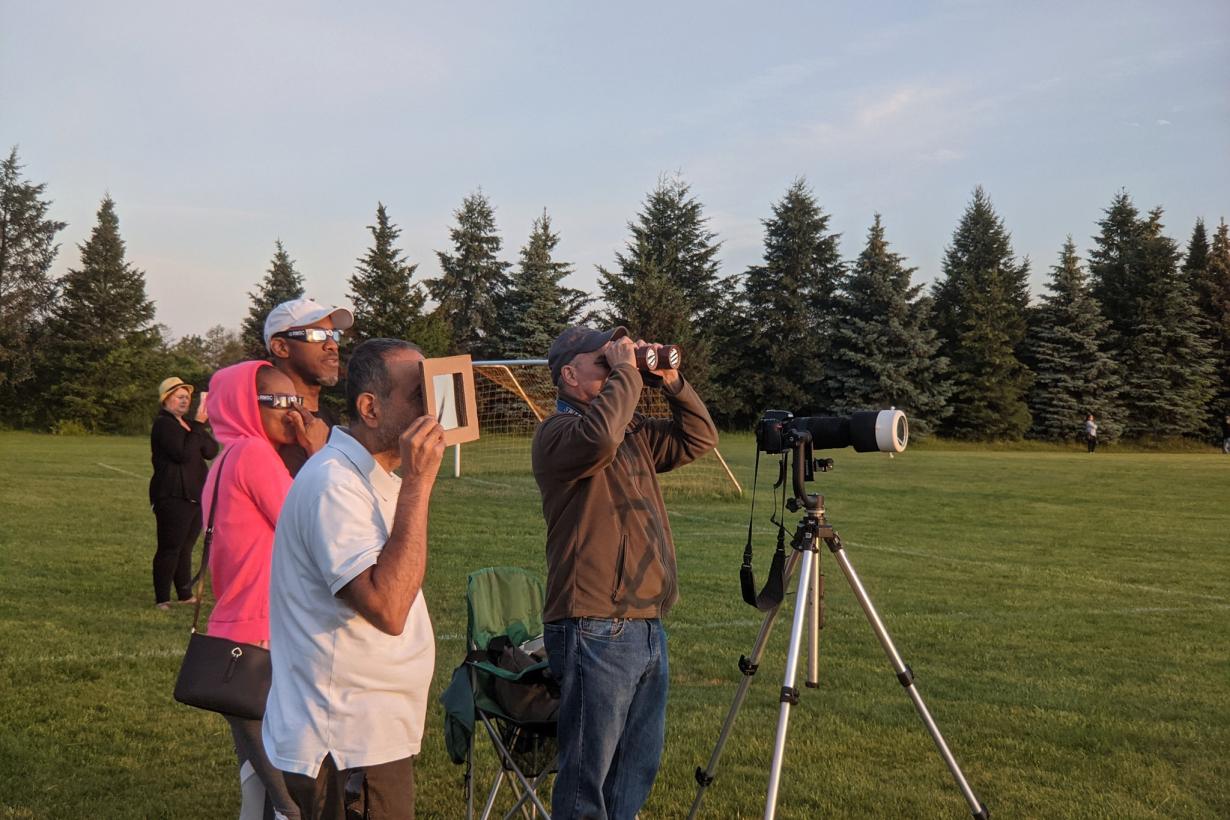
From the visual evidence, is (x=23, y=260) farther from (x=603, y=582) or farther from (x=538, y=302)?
(x=603, y=582)

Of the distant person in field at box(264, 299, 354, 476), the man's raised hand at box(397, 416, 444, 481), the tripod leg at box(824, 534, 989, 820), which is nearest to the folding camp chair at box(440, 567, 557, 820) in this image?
the distant person in field at box(264, 299, 354, 476)

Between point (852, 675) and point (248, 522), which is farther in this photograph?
point (852, 675)

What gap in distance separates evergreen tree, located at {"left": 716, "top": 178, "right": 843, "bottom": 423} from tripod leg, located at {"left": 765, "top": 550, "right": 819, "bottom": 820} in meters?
49.7

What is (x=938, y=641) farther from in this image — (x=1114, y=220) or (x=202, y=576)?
(x=1114, y=220)

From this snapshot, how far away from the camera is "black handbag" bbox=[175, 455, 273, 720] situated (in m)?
3.07

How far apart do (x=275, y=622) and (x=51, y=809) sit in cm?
320

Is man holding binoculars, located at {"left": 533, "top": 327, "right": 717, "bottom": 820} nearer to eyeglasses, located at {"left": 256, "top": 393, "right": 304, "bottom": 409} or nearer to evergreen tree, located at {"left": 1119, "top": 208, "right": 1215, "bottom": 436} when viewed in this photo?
eyeglasses, located at {"left": 256, "top": 393, "right": 304, "bottom": 409}

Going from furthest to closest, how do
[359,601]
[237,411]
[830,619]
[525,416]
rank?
[525,416]
[830,619]
[237,411]
[359,601]

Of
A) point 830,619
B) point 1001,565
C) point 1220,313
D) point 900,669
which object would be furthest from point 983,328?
point 900,669

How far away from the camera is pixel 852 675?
279 inches

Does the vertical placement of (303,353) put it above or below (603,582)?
above

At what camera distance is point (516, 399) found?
20.8 metres

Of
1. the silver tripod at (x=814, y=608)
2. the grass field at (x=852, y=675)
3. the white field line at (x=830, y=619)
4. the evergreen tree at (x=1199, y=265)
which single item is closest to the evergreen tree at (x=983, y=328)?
the evergreen tree at (x=1199, y=265)

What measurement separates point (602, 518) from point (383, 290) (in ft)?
175
